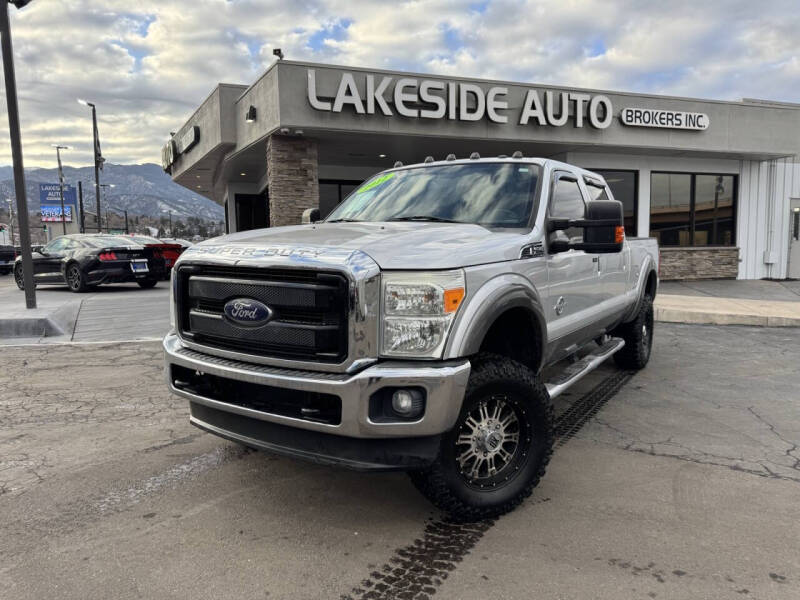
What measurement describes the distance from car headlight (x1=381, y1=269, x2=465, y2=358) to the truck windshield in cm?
128

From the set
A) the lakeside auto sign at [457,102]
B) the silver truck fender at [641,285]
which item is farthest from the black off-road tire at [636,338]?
the lakeside auto sign at [457,102]

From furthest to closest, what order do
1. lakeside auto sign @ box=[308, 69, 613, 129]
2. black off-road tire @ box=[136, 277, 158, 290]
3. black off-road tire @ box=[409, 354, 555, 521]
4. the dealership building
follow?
black off-road tire @ box=[136, 277, 158, 290]
the dealership building
lakeside auto sign @ box=[308, 69, 613, 129]
black off-road tire @ box=[409, 354, 555, 521]

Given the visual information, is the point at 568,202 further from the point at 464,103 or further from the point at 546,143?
the point at 546,143

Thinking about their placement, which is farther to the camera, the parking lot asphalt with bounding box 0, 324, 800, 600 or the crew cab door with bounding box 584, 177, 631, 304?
the crew cab door with bounding box 584, 177, 631, 304

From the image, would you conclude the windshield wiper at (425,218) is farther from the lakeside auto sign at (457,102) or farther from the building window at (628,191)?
the building window at (628,191)

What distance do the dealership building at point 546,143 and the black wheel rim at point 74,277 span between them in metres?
4.69

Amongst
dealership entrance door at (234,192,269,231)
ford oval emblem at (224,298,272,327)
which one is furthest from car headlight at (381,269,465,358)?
dealership entrance door at (234,192,269,231)

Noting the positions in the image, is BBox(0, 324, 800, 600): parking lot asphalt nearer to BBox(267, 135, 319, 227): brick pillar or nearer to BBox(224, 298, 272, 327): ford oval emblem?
BBox(224, 298, 272, 327): ford oval emblem

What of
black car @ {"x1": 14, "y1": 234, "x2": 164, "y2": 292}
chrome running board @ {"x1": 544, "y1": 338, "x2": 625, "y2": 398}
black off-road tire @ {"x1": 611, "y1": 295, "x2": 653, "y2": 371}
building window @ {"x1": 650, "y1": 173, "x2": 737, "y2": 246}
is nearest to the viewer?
chrome running board @ {"x1": 544, "y1": 338, "x2": 625, "y2": 398}

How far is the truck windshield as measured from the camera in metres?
4.04

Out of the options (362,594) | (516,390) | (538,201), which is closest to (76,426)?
(362,594)

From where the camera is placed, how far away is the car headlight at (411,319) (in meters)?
2.82

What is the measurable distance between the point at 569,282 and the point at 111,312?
31.7 ft

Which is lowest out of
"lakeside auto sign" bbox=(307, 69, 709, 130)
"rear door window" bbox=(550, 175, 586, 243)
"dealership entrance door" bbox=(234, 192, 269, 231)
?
"rear door window" bbox=(550, 175, 586, 243)
